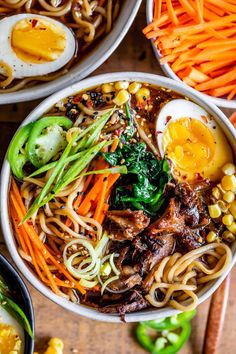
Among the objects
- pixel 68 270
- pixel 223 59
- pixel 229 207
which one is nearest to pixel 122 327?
pixel 68 270

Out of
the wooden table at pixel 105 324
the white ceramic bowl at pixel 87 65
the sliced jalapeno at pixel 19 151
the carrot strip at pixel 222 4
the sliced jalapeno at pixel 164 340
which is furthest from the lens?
the sliced jalapeno at pixel 164 340

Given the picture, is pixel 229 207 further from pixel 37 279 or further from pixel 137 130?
pixel 37 279

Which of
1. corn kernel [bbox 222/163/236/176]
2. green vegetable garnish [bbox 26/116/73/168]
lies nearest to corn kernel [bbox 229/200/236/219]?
corn kernel [bbox 222/163/236/176]

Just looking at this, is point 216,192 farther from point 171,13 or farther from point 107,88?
point 171,13

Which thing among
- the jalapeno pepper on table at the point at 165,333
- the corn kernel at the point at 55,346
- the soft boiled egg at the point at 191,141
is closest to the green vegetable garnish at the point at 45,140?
the soft boiled egg at the point at 191,141

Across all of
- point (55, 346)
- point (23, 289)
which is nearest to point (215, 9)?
point (23, 289)

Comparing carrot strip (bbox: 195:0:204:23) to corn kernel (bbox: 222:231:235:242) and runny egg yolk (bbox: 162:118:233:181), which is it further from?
corn kernel (bbox: 222:231:235:242)

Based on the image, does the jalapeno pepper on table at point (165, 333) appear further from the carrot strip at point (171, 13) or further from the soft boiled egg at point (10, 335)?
the carrot strip at point (171, 13)
